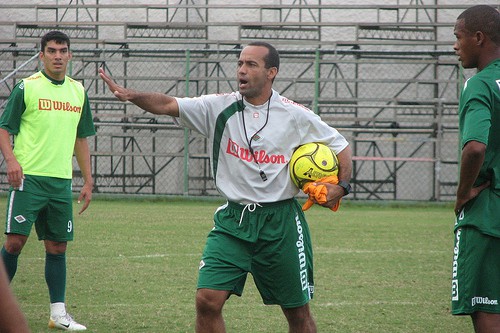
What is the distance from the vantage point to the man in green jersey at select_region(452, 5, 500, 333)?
4668mm

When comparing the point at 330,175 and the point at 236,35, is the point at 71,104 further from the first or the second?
the point at 236,35

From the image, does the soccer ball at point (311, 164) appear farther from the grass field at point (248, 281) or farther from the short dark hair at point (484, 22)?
the grass field at point (248, 281)

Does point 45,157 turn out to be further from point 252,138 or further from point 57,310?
point 252,138

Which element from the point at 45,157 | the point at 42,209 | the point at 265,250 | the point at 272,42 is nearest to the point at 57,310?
the point at 42,209

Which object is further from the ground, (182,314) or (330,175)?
(330,175)

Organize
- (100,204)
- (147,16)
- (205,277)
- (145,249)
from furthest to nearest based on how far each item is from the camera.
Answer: (147,16), (100,204), (145,249), (205,277)

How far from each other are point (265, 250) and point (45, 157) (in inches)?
103

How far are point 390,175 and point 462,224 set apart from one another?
18.3 metres

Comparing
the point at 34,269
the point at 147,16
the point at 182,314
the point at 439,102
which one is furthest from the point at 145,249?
the point at 147,16

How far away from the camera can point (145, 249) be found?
11.6m

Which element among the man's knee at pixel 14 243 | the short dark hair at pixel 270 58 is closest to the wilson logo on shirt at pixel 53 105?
the man's knee at pixel 14 243

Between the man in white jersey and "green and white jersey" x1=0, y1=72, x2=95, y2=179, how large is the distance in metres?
1.90

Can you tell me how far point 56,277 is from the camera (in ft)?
23.7

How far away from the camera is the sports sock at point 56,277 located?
712cm
